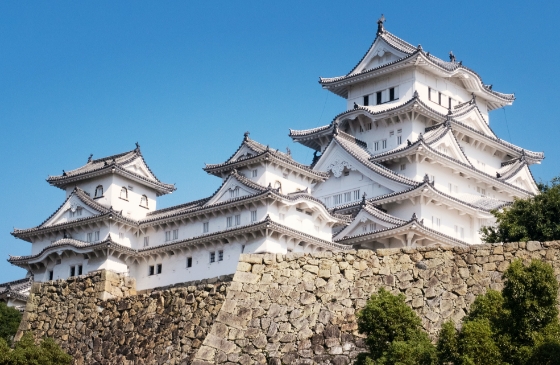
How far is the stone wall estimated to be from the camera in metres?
27.6

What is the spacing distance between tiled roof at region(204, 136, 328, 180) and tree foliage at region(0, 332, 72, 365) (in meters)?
26.6

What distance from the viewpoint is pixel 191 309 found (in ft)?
91.7

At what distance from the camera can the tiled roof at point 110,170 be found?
59.1 metres

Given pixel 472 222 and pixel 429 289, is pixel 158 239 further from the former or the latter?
pixel 429 289

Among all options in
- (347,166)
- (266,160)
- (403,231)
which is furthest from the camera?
(347,166)

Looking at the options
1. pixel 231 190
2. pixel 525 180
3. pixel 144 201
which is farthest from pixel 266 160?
pixel 525 180

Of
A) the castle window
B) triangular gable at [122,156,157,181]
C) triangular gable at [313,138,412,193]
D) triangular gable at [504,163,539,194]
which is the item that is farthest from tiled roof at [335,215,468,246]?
triangular gable at [122,156,157,181]

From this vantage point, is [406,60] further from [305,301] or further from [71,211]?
[305,301]

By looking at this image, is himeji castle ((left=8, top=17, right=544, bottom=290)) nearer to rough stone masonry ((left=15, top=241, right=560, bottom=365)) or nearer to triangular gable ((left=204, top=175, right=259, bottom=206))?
triangular gable ((left=204, top=175, right=259, bottom=206))

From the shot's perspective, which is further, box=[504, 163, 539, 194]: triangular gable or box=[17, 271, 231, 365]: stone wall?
box=[504, 163, 539, 194]: triangular gable

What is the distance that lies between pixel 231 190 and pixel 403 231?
8476mm

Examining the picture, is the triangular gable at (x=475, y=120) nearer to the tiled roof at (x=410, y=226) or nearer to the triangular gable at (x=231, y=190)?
the tiled roof at (x=410, y=226)

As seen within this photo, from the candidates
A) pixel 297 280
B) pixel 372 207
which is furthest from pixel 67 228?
pixel 297 280

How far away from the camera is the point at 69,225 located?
2325 inches
